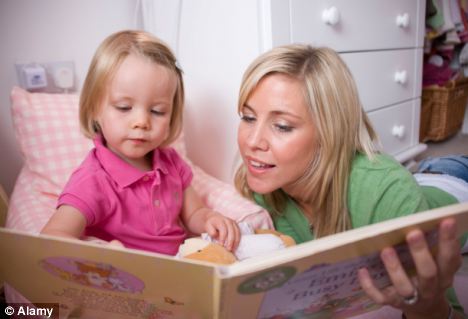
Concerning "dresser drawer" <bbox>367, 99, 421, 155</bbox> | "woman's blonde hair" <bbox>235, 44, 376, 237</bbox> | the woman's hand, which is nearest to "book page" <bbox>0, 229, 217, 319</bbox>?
the woman's hand

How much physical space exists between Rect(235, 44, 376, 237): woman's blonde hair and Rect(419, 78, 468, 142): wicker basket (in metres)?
1.41

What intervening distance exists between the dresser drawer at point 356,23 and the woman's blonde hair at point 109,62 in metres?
0.29

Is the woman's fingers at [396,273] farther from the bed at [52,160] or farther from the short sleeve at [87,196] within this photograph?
the short sleeve at [87,196]

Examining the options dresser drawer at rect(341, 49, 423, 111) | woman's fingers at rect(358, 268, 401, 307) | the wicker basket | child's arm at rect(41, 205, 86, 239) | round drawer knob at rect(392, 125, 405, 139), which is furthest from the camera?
the wicker basket

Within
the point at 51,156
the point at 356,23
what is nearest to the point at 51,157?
the point at 51,156

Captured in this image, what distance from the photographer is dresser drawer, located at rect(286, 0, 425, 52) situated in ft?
3.19

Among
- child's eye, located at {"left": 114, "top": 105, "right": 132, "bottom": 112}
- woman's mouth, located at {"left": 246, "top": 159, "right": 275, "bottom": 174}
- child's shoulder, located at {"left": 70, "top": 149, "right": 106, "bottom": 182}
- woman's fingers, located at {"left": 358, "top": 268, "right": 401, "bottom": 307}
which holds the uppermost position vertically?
child's eye, located at {"left": 114, "top": 105, "right": 132, "bottom": 112}

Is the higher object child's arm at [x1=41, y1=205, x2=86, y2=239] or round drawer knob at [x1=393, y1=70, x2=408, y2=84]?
round drawer knob at [x1=393, y1=70, x2=408, y2=84]

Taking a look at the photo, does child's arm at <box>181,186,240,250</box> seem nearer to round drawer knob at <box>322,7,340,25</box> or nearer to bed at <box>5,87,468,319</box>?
bed at <box>5,87,468,319</box>

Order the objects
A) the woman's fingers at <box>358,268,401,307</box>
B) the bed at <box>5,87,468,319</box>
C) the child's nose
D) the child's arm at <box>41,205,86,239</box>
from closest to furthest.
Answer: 1. the woman's fingers at <box>358,268,401,307</box>
2. the child's arm at <box>41,205,86,239</box>
3. the child's nose
4. the bed at <box>5,87,468,319</box>

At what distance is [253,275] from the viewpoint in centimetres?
35

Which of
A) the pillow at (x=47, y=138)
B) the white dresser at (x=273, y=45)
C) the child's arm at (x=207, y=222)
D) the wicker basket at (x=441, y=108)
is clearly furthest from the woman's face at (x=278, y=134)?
the wicker basket at (x=441, y=108)

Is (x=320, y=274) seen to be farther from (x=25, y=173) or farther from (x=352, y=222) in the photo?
(x=25, y=173)

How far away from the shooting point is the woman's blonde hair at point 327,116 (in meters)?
0.73
